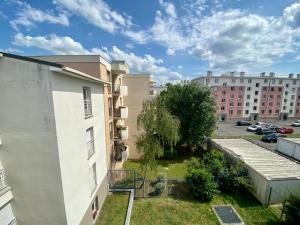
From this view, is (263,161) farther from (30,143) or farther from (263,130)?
(263,130)

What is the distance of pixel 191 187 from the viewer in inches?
519

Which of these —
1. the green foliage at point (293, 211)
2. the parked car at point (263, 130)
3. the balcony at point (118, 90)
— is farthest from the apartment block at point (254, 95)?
the green foliage at point (293, 211)

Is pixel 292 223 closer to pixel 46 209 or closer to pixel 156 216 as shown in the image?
pixel 156 216

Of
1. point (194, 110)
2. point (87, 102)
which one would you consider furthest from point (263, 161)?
point (87, 102)

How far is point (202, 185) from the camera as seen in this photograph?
12.5 m

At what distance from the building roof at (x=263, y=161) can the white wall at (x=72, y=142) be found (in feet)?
43.0

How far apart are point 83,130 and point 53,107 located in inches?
118

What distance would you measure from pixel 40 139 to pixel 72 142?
1.38m

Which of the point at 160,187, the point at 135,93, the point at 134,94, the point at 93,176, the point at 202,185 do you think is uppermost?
the point at 135,93

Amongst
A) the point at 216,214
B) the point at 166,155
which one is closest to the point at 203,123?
the point at 166,155

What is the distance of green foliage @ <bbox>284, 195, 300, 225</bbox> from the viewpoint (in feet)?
29.8

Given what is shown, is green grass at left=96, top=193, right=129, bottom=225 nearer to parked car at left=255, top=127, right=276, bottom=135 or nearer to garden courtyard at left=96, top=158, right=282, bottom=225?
garden courtyard at left=96, top=158, right=282, bottom=225

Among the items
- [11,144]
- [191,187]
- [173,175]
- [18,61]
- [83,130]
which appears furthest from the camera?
[173,175]

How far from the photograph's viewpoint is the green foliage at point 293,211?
9078 mm
